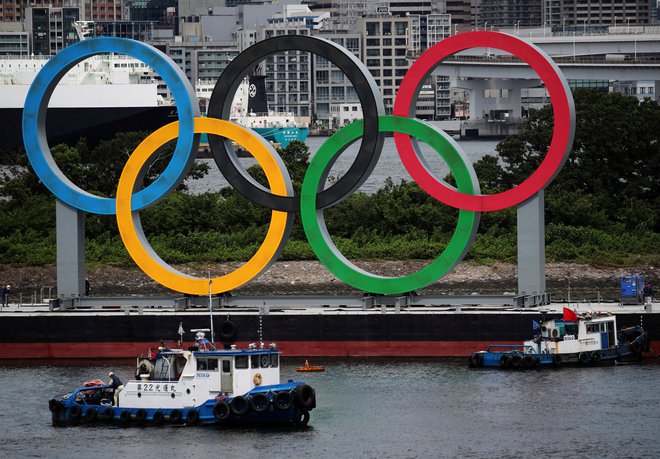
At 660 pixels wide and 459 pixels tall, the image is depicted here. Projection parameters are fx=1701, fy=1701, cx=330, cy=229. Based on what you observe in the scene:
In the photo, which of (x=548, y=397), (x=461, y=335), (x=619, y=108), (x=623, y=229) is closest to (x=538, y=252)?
(x=461, y=335)

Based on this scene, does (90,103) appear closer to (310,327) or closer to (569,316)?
(310,327)

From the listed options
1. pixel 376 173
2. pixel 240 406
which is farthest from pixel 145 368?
pixel 376 173

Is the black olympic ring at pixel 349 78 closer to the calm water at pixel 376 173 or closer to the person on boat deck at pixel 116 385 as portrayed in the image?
the person on boat deck at pixel 116 385

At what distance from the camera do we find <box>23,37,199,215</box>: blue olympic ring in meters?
62.0

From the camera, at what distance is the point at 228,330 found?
60.8 meters

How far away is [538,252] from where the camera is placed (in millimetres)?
60656

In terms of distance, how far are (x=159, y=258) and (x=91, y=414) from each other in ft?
39.3

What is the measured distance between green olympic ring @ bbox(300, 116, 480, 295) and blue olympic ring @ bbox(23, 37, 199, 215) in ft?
15.6

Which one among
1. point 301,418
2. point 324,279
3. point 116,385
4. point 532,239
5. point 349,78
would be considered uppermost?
point 349,78

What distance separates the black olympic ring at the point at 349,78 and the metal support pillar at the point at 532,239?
5689 millimetres

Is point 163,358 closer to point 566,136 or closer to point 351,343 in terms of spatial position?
point 351,343

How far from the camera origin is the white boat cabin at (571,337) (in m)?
57.7

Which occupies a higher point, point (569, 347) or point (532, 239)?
point (532, 239)

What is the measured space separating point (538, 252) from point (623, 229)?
25.6m
